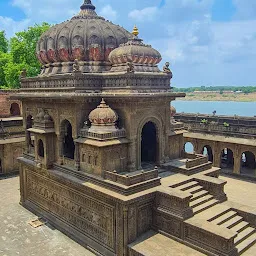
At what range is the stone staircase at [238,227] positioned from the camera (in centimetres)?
1001

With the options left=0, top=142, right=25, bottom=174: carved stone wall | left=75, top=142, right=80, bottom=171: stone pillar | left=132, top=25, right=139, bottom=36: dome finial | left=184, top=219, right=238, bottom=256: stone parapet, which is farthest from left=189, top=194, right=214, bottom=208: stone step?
left=0, top=142, right=25, bottom=174: carved stone wall

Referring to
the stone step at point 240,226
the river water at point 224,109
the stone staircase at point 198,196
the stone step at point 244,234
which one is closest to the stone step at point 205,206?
the stone staircase at point 198,196

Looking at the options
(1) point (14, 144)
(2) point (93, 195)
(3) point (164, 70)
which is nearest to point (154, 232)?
(2) point (93, 195)

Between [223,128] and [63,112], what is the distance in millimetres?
11846

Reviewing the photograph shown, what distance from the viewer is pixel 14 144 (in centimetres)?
2123

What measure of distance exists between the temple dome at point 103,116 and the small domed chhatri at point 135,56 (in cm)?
189

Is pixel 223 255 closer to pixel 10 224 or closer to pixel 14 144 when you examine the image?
pixel 10 224

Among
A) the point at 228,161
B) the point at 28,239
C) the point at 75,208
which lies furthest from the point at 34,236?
the point at 228,161

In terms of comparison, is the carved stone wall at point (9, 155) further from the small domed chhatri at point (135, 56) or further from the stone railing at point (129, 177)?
the stone railing at point (129, 177)

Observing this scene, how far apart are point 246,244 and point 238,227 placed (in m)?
0.72

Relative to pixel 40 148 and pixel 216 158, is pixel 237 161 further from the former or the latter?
pixel 40 148

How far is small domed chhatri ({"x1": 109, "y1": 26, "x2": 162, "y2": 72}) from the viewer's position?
12.4 m

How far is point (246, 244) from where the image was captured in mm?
10000

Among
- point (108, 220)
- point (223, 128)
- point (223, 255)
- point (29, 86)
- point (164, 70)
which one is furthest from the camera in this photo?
point (223, 128)
